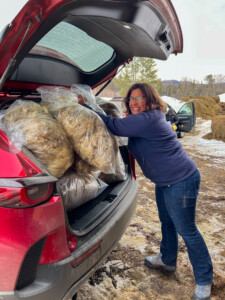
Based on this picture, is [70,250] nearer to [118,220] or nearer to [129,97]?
[118,220]

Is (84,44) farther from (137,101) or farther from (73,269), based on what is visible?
(73,269)

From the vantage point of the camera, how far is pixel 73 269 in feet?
4.74

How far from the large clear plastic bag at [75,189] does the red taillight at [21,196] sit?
42cm

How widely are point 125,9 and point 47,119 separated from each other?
82 centimetres

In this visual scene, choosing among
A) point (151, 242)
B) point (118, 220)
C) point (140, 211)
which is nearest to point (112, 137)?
point (118, 220)

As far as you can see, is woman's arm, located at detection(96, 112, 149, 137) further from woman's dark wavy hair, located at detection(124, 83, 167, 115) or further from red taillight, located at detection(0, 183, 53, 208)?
red taillight, located at detection(0, 183, 53, 208)

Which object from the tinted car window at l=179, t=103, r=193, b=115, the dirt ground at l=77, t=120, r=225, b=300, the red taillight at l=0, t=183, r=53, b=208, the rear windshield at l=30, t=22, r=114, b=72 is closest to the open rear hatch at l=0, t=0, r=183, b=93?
the rear windshield at l=30, t=22, r=114, b=72

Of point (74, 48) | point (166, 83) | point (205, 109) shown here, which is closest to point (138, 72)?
point (205, 109)

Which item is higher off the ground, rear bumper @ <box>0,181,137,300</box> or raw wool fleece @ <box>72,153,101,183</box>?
raw wool fleece @ <box>72,153,101,183</box>

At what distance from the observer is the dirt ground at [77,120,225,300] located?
2.11 m

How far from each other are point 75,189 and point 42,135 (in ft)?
1.48

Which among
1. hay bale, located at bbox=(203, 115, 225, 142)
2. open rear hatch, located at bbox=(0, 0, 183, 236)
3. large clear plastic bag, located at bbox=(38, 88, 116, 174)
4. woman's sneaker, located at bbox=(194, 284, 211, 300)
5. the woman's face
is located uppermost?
open rear hatch, located at bbox=(0, 0, 183, 236)

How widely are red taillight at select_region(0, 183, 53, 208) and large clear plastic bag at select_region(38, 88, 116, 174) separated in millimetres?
557

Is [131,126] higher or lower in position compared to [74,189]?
higher
